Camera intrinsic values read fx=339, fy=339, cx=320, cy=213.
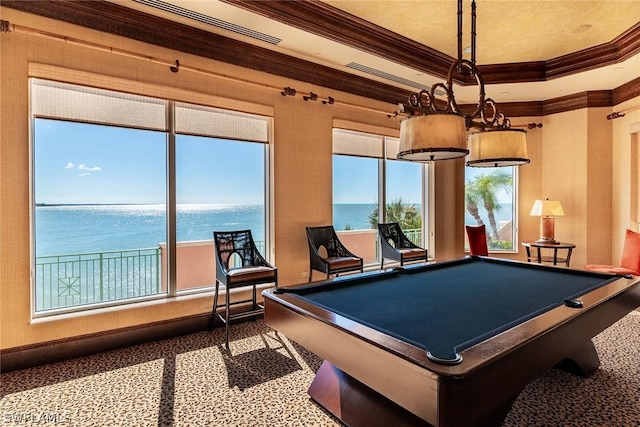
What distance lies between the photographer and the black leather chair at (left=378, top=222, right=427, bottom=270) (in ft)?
15.4

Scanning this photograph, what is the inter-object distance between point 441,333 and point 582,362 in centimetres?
187

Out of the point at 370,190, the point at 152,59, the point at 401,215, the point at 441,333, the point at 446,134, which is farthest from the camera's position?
the point at 401,215

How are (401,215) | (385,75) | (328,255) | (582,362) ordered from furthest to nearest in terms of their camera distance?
1. (401,215)
2. (385,75)
3. (328,255)
4. (582,362)

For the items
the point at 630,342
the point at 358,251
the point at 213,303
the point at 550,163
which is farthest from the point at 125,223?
the point at 550,163

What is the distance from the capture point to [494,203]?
6.43m

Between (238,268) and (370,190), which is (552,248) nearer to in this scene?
(370,190)

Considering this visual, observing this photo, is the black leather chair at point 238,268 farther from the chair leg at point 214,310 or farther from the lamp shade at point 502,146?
the lamp shade at point 502,146

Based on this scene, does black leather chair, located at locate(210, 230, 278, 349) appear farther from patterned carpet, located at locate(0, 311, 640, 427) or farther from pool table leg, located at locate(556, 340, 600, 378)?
pool table leg, located at locate(556, 340, 600, 378)

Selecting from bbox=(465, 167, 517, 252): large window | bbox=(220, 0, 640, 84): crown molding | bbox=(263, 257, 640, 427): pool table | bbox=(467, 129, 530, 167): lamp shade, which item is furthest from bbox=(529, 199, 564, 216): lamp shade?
bbox=(467, 129, 530, 167): lamp shade

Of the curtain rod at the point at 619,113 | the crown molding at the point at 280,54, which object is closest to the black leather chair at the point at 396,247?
the crown molding at the point at 280,54

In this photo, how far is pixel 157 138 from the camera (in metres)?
3.60

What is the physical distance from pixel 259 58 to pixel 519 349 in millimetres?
3839

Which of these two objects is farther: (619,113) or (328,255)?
(619,113)

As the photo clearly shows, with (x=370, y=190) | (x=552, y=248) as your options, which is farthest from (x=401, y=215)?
(x=552, y=248)
